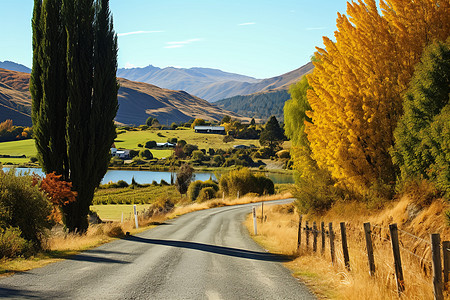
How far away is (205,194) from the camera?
58.6 m

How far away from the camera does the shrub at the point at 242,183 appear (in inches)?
2410

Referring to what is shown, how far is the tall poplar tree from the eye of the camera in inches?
787

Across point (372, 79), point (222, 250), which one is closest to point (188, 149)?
point (372, 79)

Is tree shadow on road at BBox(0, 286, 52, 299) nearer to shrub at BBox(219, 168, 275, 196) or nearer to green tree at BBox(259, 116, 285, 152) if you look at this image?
shrub at BBox(219, 168, 275, 196)

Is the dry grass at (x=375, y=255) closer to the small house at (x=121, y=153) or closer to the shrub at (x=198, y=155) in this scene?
the shrub at (x=198, y=155)

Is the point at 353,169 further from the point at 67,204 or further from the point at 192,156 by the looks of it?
the point at 192,156

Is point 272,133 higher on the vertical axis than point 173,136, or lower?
lower

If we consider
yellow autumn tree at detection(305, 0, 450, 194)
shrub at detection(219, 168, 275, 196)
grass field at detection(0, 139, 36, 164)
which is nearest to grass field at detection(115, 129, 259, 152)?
grass field at detection(0, 139, 36, 164)

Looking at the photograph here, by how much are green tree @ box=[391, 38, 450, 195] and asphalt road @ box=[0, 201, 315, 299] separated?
648cm

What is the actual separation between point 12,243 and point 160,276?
16.3ft

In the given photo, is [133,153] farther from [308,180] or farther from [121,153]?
[308,180]

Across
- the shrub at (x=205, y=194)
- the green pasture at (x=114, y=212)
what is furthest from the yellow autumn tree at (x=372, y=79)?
the shrub at (x=205, y=194)

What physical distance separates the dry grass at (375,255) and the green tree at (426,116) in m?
1.53

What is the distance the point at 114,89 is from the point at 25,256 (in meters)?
11.7
